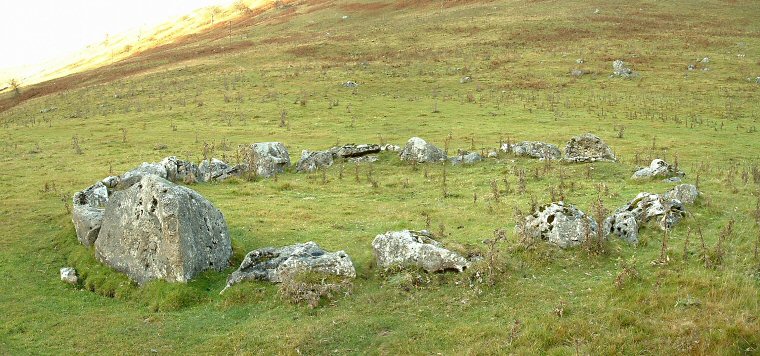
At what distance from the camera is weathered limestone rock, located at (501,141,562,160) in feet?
96.9

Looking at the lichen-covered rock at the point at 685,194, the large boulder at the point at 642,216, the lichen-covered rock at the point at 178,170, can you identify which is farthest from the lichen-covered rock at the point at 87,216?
the lichen-covered rock at the point at 685,194

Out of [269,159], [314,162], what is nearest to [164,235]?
[269,159]

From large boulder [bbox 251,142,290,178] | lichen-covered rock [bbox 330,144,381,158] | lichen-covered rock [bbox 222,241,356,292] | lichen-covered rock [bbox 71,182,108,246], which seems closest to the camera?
lichen-covered rock [bbox 222,241,356,292]

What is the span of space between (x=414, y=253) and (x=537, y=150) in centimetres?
1723

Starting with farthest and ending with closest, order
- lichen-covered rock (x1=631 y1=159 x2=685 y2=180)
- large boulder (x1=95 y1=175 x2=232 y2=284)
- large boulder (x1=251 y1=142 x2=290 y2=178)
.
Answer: large boulder (x1=251 y1=142 x2=290 y2=178)
lichen-covered rock (x1=631 y1=159 x2=685 y2=180)
large boulder (x1=95 y1=175 x2=232 y2=284)

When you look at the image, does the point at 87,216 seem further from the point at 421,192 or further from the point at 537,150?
the point at 537,150

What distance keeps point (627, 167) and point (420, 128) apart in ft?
64.6

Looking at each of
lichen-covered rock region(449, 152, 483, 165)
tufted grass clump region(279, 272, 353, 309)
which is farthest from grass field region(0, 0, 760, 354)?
lichen-covered rock region(449, 152, 483, 165)

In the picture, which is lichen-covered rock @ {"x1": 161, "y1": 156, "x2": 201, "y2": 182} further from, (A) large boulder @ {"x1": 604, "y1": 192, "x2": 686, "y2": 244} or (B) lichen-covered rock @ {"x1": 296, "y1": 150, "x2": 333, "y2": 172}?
(A) large boulder @ {"x1": 604, "y1": 192, "x2": 686, "y2": 244}

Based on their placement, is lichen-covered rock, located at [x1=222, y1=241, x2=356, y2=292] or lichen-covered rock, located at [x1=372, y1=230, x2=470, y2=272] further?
lichen-covered rock, located at [x1=222, y1=241, x2=356, y2=292]

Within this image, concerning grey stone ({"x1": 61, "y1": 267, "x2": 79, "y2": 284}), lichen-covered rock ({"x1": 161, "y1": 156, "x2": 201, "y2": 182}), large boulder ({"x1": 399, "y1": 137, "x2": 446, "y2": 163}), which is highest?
lichen-covered rock ({"x1": 161, "y1": 156, "x2": 201, "y2": 182})

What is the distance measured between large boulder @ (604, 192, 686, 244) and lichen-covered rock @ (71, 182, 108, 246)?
621 inches

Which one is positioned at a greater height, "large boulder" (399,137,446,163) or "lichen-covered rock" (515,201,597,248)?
"lichen-covered rock" (515,201,597,248)

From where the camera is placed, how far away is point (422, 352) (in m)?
11.4
